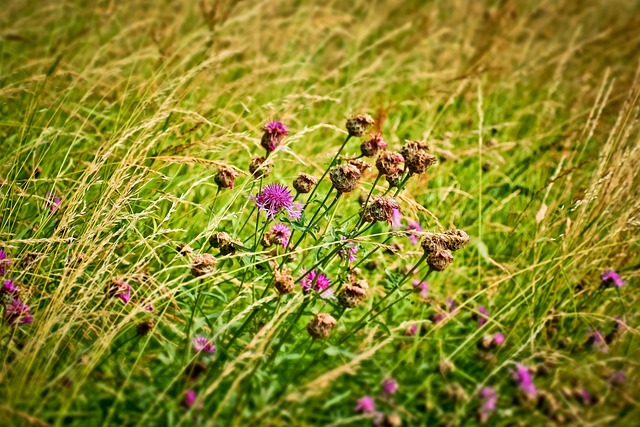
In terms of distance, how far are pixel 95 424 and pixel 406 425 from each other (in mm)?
984

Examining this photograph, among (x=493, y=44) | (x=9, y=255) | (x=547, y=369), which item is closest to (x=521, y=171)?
(x=493, y=44)

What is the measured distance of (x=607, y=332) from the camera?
2.35 metres

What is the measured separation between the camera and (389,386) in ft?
5.81

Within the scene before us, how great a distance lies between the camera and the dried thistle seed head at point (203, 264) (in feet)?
5.51

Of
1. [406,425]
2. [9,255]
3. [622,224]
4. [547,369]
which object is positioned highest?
[622,224]

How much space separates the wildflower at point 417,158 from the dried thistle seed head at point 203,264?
26.7 inches

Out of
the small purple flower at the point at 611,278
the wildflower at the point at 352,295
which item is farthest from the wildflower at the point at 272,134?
the small purple flower at the point at 611,278

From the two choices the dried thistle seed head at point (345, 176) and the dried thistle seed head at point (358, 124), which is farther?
the dried thistle seed head at point (358, 124)

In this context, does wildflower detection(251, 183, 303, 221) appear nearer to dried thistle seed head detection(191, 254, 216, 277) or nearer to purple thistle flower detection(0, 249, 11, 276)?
dried thistle seed head detection(191, 254, 216, 277)

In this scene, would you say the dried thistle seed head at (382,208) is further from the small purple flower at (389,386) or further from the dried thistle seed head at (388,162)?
the small purple flower at (389,386)

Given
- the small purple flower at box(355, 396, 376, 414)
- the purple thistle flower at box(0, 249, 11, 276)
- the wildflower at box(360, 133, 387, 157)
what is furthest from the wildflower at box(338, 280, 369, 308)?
the purple thistle flower at box(0, 249, 11, 276)

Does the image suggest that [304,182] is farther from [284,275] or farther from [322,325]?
[322,325]

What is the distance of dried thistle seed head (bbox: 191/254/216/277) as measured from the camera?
1.68m

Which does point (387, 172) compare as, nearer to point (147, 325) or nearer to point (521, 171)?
point (147, 325)
